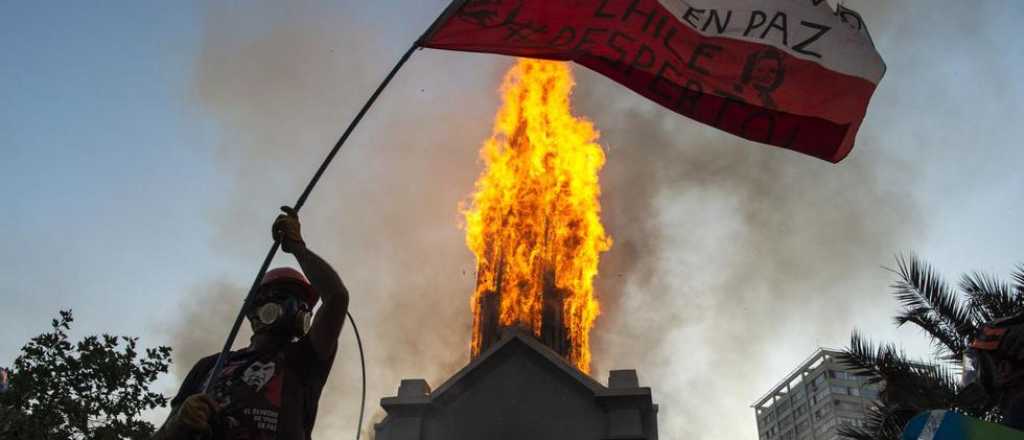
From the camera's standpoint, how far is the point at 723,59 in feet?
20.8

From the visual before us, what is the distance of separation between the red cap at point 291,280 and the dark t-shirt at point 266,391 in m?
0.34

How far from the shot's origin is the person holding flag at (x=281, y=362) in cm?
332

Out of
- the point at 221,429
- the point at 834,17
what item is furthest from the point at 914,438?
the point at 834,17

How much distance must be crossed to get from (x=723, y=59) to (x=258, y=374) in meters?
4.78

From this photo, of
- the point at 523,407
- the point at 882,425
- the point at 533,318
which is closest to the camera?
the point at 882,425

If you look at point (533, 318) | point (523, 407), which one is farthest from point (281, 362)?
point (533, 318)

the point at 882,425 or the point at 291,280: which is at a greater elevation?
the point at 882,425

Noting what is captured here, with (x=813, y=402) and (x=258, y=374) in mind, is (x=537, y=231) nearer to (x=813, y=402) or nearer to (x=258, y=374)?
(x=258, y=374)

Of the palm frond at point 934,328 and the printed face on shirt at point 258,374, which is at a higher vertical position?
the palm frond at point 934,328

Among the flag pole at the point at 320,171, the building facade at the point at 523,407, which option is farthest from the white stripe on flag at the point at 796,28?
the building facade at the point at 523,407

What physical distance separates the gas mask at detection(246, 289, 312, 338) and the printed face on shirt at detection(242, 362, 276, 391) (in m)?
0.29

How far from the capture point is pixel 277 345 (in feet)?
12.5

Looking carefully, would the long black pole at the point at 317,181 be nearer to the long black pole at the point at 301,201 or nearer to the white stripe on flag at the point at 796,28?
the long black pole at the point at 301,201

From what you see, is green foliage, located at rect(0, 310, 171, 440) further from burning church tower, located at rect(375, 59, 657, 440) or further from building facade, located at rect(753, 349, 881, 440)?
building facade, located at rect(753, 349, 881, 440)
